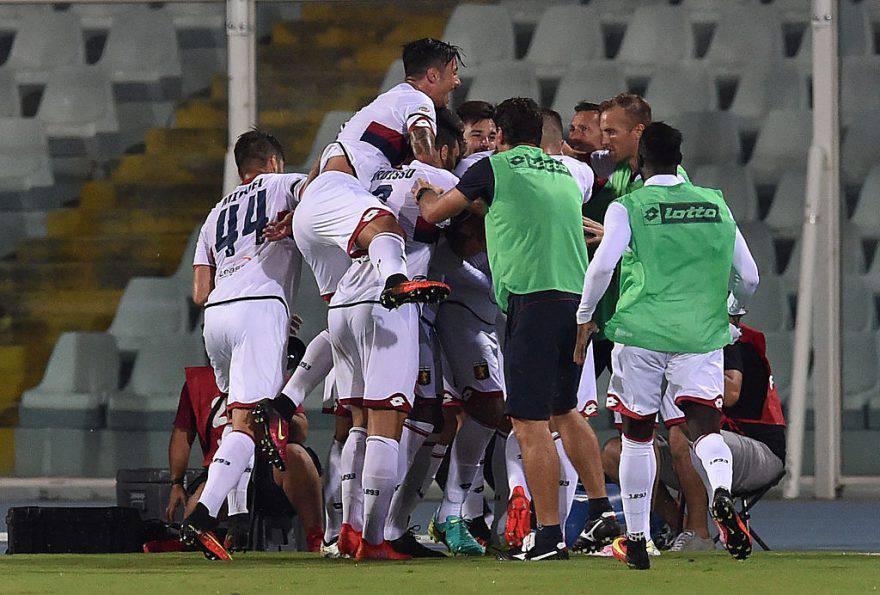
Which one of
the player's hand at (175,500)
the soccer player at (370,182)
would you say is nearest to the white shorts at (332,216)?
the soccer player at (370,182)

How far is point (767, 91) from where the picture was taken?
1167cm

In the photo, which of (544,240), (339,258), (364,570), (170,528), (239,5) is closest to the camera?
(364,570)

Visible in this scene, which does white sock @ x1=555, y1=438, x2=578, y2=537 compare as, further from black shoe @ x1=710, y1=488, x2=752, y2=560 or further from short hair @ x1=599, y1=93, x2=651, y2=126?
short hair @ x1=599, y1=93, x2=651, y2=126

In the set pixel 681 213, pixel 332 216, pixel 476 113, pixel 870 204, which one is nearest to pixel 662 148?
pixel 681 213

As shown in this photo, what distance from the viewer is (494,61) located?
39.0 feet

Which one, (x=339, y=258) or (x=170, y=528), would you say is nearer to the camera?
(x=339, y=258)

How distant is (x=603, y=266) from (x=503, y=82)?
21.2 ft

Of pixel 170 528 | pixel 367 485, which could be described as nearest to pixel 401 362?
pixel 367 485

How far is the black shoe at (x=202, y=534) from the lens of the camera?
605 cm

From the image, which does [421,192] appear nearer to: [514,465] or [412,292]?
[412,292]

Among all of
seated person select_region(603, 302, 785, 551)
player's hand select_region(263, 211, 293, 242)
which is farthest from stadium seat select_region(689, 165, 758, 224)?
player's hand select_region(263, 211, 293, 242)

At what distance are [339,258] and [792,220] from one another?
595 cm

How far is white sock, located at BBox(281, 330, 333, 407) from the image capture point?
7168mm

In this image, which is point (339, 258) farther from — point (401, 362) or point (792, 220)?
point (792, 220)
